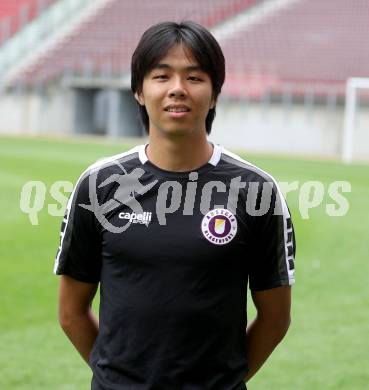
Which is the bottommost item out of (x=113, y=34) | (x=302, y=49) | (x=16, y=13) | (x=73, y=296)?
(x=73, y=296)

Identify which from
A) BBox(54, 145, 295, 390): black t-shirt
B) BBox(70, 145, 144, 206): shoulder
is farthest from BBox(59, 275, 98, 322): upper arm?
BBox(70, 145, 144, 206): shoulder

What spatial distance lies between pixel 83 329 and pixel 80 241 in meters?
0.32

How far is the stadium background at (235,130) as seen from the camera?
215 inches

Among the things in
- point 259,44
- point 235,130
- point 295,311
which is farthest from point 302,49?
point 295,311

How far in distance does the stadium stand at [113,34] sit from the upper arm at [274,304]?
2464 centimetres

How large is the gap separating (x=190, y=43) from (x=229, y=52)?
82.7 ft

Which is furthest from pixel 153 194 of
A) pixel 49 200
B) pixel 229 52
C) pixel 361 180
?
pixel 229 52

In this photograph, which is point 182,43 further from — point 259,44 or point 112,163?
point 259,44

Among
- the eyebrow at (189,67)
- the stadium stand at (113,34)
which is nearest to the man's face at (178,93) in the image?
the eyebrow at (189,67)

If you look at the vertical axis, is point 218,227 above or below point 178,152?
below

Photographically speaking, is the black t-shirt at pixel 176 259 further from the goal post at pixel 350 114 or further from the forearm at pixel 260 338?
the goal post at pixel 350 114

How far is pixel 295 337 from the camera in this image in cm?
579

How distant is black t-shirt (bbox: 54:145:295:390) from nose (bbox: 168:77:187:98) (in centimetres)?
21

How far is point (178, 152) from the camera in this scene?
7.70 ft
